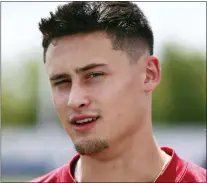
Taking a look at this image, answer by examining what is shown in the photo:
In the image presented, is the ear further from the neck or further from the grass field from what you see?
the grass field

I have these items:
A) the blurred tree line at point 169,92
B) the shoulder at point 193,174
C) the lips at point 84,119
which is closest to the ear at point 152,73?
the lips at point 84,119

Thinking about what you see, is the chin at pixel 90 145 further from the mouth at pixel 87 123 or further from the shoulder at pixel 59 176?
the shoulder at pixel 59 176

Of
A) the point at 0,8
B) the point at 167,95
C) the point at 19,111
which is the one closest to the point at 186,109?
the point at 167,95

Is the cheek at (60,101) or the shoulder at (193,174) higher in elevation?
the cheek at (60,101)

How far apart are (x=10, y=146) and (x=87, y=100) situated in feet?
44.2

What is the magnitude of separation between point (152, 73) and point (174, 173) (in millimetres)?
591

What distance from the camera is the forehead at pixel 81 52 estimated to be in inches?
98.7

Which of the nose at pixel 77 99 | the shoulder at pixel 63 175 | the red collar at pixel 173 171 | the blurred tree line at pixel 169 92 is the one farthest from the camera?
the blurred tree line at pixel 169 92

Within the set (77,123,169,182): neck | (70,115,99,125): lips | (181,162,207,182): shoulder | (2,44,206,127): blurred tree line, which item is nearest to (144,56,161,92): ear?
(77,123,169,182): neck

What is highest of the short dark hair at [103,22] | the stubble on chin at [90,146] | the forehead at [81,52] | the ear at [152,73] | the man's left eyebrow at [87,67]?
the short dark hair at [103,22]

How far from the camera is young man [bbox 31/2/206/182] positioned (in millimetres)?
2492

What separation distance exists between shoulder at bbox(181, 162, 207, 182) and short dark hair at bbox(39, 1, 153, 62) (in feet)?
2.47

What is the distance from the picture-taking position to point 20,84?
33.9 metres

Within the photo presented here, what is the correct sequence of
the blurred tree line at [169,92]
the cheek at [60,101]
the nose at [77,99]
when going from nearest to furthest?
1. the nose at [77,99]
2. the cheek at [60,101]
3. the blurred tree line at [169,92]
